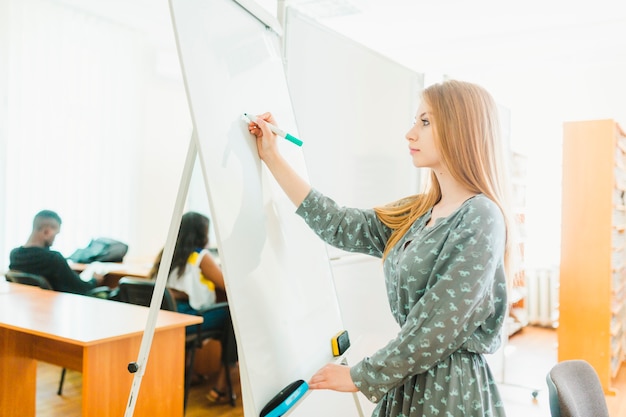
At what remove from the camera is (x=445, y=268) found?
42.1 inches

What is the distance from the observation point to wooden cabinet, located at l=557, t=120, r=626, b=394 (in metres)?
3.66

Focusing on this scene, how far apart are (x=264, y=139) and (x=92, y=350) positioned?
4.73 feet

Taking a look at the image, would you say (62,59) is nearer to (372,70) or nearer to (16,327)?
(16,327)

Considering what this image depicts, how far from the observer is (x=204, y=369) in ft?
12.3

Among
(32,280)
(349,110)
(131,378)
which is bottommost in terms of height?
(131,378)

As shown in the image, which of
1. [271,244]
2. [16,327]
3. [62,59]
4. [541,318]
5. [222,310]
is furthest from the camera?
[541,318]

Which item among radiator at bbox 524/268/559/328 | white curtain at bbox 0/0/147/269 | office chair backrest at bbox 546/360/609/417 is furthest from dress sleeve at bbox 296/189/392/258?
radiator at bbox 524/268/559/328

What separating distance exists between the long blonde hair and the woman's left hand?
46 centimetres

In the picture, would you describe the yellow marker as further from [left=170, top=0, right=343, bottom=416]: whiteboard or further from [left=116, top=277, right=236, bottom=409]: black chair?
[left=116, top=277, right=236, bottom=409]: black chair

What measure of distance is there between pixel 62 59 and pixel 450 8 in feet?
11.1

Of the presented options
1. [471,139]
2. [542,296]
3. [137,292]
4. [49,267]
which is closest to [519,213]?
[542,296]

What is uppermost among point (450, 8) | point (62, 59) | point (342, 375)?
point (450, 8)

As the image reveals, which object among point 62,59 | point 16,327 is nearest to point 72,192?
point 62,59

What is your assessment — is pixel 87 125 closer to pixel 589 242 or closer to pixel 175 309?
pixel 175 309
